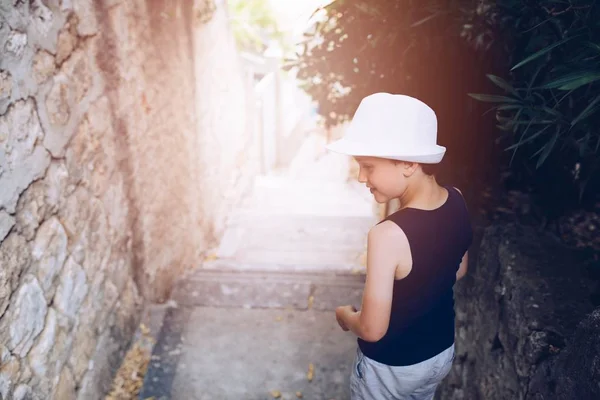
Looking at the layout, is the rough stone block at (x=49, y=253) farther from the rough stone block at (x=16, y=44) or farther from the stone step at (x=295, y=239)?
the stone step at (x=295, y=239)

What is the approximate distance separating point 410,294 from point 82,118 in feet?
6.33

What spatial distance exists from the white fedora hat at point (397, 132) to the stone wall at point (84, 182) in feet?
4.55

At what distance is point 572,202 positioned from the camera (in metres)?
2.34

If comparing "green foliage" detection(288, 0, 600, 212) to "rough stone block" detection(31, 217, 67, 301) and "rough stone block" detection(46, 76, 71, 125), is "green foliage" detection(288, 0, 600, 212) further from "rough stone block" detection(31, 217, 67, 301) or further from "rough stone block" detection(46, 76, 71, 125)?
"rough stone block" detection(31, 217, 67, 301)

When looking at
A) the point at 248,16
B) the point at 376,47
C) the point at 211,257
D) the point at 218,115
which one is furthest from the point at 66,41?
the point at 248,16

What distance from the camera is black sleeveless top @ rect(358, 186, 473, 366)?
1.50 meters

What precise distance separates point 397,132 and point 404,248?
38cm

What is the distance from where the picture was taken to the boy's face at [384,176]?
1.53 metres

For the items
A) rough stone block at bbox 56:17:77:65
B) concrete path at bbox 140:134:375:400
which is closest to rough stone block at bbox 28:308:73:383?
concrete path at bbox 140:134:375:400

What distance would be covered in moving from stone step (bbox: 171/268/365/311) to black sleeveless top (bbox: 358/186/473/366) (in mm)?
1701

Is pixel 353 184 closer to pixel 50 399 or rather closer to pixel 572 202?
pixel 572 202

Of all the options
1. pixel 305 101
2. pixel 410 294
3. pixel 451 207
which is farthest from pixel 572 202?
pixel 305 101

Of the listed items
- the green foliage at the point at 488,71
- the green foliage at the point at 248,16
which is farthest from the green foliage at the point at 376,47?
the green foliage at the point at 248,16

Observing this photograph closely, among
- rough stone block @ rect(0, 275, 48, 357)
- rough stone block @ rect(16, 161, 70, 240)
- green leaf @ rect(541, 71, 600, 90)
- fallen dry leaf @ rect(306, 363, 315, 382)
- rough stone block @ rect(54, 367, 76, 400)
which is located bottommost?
fallen dry leaf @ rect(306, 363, 315, 382)
